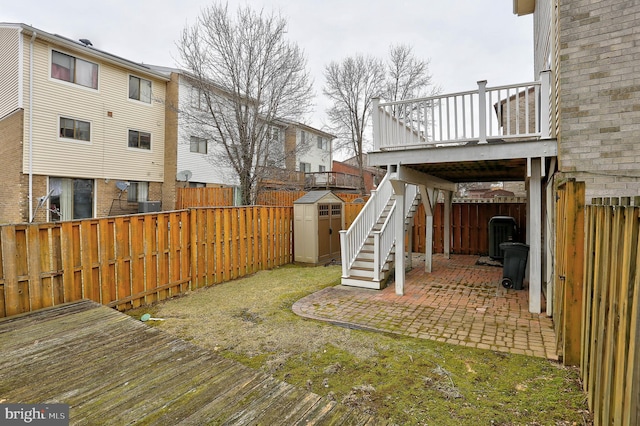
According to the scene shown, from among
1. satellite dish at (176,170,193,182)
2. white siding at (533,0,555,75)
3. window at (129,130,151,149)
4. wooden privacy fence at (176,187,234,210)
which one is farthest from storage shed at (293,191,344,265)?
window at (129,130,151,149)

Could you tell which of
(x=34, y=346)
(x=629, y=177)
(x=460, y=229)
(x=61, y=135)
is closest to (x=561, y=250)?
(x=629, y=177)

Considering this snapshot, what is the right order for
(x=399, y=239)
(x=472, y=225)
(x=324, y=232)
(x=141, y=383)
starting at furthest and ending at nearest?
(x=472, y=225), (x=324, y=232), (x=399, y=239), (x=141, y=383)

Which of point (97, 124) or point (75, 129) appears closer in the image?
point (75, 129)

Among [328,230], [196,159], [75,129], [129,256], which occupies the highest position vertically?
[75,129]

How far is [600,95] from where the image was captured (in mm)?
4461

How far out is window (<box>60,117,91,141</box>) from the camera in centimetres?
1356

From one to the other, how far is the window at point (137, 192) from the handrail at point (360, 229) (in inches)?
524

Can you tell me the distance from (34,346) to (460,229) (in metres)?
11.6

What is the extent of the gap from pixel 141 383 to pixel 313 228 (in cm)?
742

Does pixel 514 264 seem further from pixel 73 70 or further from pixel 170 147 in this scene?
pixel 73 70

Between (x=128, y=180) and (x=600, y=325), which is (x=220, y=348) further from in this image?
(x=128, y=180)

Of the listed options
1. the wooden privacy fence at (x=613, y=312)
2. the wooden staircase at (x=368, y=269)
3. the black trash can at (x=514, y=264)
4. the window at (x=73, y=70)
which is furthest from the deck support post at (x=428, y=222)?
the window at (x=73, y=70)

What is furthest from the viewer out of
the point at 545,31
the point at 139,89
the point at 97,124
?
the point at 139,89

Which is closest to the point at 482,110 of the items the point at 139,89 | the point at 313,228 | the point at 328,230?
the point at 313,228
